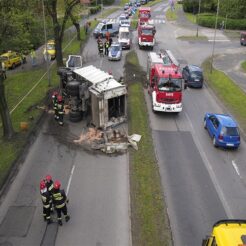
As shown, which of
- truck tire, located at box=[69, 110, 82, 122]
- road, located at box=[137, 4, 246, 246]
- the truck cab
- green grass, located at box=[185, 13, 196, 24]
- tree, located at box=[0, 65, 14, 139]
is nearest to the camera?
the truck cab

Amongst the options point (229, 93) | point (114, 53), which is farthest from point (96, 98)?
point (114, 53)

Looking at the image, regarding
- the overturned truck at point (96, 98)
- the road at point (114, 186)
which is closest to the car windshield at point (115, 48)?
the overturned truck at point (96, 98)

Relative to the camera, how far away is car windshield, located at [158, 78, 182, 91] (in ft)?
89.0

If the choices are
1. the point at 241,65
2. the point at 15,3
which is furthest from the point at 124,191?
the point at 241,65

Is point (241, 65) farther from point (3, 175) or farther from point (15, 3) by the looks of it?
point (3, 175)

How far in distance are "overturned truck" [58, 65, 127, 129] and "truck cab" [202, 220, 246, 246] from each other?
14.2m

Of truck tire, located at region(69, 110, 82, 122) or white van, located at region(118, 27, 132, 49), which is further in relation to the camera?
white van, located at region(118, 27, 132, 49)

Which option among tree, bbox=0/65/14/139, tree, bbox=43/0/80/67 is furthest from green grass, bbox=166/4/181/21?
tree, bbox=0/65/14/139

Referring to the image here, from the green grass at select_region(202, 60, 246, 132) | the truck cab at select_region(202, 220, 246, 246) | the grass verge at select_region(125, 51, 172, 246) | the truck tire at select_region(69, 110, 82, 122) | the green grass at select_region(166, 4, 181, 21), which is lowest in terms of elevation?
the green grass at select_region(202, 60, 246, 132)

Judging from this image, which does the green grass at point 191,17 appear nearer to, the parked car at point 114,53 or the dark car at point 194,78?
the parked car at point 114,53

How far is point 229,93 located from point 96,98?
1434 cm

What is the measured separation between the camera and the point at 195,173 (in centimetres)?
2012

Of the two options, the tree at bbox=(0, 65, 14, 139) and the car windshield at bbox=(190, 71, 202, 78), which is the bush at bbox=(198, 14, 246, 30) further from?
the tree at bbox=(0, 65, 14, 139)

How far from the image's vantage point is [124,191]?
18156 millimetres
